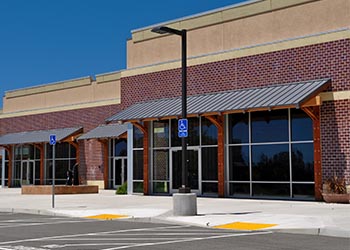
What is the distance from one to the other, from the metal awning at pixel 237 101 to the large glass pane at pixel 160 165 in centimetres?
247

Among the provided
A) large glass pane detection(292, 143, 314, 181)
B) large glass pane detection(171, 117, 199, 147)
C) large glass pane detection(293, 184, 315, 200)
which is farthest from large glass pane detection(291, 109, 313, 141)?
large glass pane detection(171, 117, 199, 147)

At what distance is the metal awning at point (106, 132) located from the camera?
35.9 metres

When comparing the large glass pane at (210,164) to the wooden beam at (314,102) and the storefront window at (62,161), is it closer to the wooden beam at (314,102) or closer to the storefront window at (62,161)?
the wooden beam at (314,102)

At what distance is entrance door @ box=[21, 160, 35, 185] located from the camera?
146 feet

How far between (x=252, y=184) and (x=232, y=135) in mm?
2497

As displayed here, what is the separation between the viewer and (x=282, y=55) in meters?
25.1

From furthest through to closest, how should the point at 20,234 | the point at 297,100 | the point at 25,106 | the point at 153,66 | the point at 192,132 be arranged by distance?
the point at 25,106, the point at 153,66, the point at 192,132, the point at 297,100, the point at 20,234

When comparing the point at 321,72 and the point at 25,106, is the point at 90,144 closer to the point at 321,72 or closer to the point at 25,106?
the point at 25,106

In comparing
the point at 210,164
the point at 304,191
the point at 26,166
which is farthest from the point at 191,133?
the point at 26,166

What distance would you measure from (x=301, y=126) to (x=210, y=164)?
526cm

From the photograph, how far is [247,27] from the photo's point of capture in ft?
89.2

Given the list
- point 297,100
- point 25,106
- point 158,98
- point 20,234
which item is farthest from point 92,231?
point 25,106

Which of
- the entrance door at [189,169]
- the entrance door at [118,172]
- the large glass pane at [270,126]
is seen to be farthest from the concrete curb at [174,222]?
the entrance door at [118,172]

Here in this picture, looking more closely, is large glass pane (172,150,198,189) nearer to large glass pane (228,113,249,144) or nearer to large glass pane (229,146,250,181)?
large glass pane (229,146,250,181)
